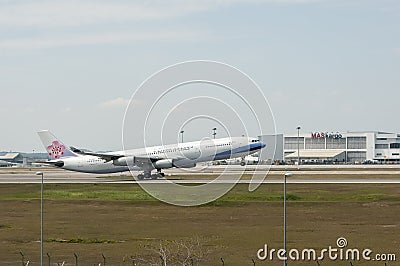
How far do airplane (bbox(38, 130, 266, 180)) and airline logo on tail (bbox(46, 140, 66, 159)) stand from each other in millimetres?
2636

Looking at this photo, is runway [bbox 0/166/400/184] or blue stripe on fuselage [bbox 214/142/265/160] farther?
blue stripe on fuselage [bbox 214/142/265/160]

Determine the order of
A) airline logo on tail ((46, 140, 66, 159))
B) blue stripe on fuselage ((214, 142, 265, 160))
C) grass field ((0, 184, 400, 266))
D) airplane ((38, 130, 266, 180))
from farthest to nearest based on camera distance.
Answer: airline logo on tail ((46, 140, 66, 159)) → blue stripe on fuselage ((214, 142, 265, 160)) → airplane ((38, 130, 266, 180)) → grass field ((0, 184, 400, 266))

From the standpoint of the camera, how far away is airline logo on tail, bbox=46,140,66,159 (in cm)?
12338

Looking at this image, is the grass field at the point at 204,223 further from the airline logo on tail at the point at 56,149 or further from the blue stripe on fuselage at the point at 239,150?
the airline logo on tail at the point at 56,149

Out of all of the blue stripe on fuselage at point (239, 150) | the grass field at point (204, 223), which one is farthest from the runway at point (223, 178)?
the grass field at point (204, 223)

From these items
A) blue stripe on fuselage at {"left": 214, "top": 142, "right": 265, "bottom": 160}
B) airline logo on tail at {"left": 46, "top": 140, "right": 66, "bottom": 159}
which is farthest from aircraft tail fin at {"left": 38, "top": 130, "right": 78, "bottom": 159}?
blue stripe on fuselage at {"left": 214, "top": 142, "right": 265, "bottom": 160}

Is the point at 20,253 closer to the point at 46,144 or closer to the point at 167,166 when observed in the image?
the point at 167,166

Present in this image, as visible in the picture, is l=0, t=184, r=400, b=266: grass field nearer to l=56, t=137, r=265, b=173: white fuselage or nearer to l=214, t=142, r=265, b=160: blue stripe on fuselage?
l=56, t=137, r=265, b=173: white fuselage

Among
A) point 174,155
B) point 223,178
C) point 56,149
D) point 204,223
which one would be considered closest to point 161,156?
point 174,155

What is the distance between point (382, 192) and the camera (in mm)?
81188

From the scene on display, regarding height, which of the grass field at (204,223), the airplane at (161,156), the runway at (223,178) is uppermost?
the airplane at (161,156)

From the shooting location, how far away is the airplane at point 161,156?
10956 centimetres

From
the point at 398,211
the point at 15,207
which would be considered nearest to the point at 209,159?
the point at 15,207

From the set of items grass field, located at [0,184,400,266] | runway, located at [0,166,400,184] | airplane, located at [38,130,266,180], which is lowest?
grass field, located at [0,184,400,266]
